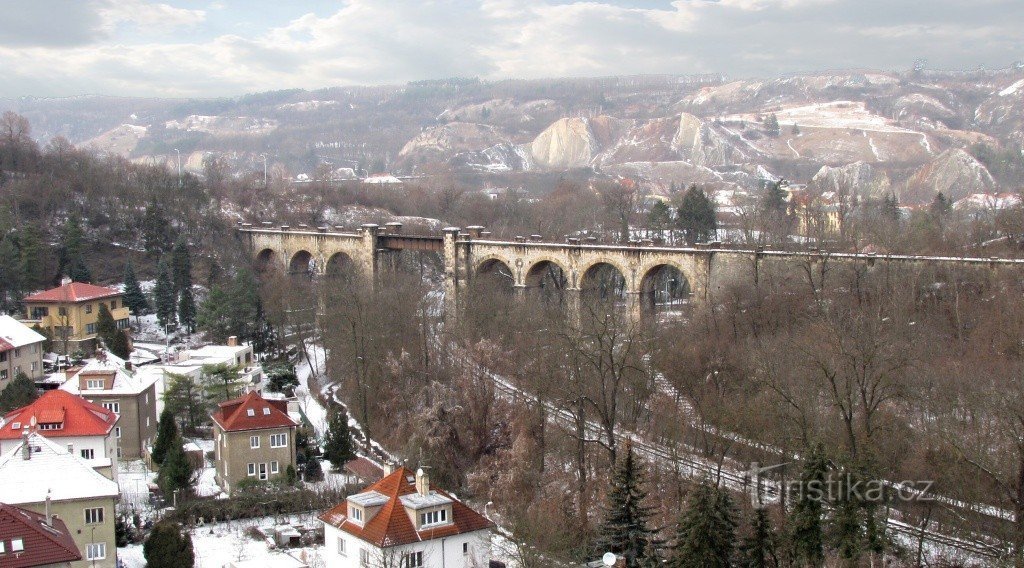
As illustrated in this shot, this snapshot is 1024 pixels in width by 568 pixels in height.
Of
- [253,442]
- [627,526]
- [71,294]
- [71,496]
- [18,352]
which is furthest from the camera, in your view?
[71,294]

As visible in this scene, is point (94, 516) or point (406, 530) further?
point (94, 516)

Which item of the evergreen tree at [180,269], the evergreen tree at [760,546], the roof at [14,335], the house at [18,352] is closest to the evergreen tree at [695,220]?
the evergreen tree at [180,269]

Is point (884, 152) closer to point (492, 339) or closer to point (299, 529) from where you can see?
point (492, 339)

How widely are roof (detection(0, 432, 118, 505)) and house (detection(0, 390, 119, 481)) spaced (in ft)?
11.9

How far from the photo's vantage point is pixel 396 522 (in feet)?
77.5

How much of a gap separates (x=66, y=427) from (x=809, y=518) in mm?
23192

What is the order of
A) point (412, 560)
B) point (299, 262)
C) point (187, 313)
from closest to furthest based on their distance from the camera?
point (412, 560) → point (187, 313) → point (299, 262)

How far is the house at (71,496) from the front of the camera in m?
24.7

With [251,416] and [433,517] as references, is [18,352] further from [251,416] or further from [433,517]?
[433,517]

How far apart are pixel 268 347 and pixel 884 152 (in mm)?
127056

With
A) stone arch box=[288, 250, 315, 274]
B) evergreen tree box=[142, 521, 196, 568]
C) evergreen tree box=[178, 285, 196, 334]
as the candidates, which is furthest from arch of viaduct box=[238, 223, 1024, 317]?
evergreen tree box=[142, 521, 196, 568]

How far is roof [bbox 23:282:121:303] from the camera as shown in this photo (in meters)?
50.1

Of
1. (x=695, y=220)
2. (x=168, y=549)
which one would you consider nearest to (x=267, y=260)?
(x=695, y=220)

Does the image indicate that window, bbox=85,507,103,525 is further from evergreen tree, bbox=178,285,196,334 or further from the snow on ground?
evergreen tree, bbox=178,285,196,334
